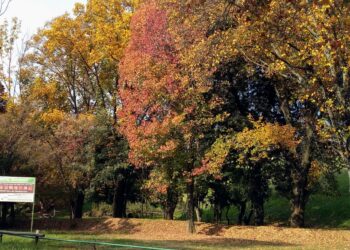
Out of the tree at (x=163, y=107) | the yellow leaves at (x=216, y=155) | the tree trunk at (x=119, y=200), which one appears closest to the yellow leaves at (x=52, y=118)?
the tree trunk at (x=119, y=200)

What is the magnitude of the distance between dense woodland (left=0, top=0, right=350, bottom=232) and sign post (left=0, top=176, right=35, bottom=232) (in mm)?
5348

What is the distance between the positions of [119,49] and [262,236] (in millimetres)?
14674

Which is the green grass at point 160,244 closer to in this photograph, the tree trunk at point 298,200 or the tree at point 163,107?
the tree at point 163,107

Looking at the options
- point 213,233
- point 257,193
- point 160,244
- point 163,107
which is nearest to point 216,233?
point 213,233

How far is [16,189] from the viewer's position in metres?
18.3

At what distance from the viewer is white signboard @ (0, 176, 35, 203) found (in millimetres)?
18266

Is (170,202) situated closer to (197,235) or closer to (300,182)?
(197,235)

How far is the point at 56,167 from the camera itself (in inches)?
1069

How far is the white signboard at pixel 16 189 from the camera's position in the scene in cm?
1827

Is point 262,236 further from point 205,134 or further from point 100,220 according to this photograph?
point 100,220

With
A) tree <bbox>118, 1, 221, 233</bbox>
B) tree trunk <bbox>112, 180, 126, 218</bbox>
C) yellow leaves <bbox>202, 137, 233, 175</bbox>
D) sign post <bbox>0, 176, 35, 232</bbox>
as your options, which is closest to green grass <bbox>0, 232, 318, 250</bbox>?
sign post <bbox>0, 176, 35, 232</bbox>

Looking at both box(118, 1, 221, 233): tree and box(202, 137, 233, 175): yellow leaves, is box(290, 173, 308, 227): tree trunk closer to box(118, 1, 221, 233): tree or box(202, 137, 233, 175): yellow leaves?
box(202, 137, 233, 175): yellow leaves

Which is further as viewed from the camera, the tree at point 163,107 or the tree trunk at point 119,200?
the tree trunk at point 119,200

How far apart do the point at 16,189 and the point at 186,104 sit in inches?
329
